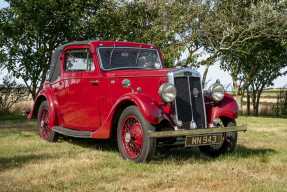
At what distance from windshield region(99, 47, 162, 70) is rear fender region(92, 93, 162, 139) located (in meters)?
0.96

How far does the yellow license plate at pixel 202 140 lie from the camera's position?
643 centimetres

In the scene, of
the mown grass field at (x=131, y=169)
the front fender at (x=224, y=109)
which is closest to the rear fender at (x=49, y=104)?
the mown grass field at (x=131, y=169)

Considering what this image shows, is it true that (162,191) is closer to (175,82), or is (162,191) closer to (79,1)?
(175,82)

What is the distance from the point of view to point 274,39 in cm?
1808

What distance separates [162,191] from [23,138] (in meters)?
5.05

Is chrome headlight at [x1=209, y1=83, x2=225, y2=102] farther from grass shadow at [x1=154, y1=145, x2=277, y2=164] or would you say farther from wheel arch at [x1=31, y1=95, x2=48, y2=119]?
wheel arch at [x1=31, y1=95, x2=48, y2=119]

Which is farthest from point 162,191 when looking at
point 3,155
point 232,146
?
point 3,155

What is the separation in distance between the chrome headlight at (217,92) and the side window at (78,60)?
2.01m

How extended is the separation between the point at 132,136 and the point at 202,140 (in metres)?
1.00

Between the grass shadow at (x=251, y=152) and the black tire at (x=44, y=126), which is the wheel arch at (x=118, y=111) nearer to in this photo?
the grass shadow at (x=251, y=152)

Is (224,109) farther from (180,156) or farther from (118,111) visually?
(118,111)

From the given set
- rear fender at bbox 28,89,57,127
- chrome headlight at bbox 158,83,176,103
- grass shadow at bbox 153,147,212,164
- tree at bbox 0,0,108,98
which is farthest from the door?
tree at bbox 0,0,108,98

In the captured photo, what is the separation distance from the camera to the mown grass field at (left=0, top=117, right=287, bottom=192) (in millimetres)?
5262

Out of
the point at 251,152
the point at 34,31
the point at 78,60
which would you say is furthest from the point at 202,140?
the point at 34,31
